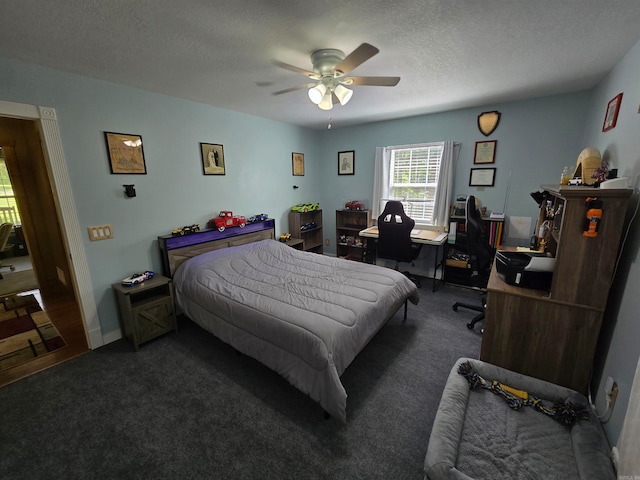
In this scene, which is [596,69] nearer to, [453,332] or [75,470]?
[453,332]

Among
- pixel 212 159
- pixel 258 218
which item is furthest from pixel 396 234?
pixel 212 159

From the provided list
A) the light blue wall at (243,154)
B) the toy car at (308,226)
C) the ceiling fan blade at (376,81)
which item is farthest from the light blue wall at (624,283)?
the toy car at (308,226)

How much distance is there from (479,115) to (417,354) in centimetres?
321

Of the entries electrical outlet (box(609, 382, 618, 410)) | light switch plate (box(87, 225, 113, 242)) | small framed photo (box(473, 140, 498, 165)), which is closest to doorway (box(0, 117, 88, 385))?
light switch plate (box(87, 225, 113, 242))

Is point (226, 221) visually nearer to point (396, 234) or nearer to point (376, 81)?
point (396, 234)

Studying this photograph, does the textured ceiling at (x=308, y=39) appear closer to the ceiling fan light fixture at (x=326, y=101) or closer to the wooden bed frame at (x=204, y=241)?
the ceiling fan light fixture at (x=326, y=101)

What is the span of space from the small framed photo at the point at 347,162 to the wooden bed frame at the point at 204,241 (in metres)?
1.76

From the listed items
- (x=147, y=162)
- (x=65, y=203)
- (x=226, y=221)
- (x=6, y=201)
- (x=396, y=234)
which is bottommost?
(x=396, y=234)

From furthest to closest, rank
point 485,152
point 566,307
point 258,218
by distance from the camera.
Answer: point 258,218 < point 485,152 < point 566,307

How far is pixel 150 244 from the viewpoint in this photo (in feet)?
9.43

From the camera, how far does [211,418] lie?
5.82ft

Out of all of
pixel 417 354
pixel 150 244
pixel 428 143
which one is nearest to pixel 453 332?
pixel 417 354

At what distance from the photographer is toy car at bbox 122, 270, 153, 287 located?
256cm

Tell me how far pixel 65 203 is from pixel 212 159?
154cm
